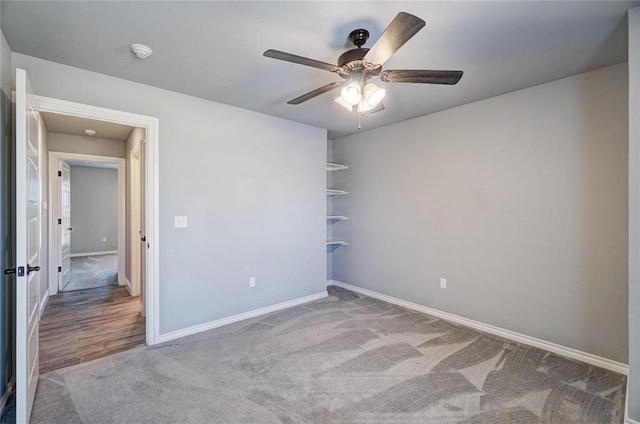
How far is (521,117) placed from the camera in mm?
2863

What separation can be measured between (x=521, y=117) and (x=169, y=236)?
3685mm

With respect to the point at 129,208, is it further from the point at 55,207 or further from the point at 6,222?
the point at 6,222

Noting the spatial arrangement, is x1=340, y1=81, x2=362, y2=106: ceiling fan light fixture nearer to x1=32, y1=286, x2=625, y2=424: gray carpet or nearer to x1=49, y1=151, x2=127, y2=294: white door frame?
x1=32, y1=286, x2=625, y2=424: gray carpet

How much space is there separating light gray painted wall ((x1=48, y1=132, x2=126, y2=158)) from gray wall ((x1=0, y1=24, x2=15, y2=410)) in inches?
107

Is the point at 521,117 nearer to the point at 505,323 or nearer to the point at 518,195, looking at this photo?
the point at 518,195

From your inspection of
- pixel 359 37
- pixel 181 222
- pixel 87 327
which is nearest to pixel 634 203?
pixel 359 37

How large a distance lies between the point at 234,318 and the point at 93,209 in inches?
279

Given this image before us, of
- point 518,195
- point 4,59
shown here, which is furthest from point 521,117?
point 4,59

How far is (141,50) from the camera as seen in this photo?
2.12m

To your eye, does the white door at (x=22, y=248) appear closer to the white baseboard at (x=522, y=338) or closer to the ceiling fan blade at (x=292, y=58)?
the ceiling fan blade at (x=292, y=58)

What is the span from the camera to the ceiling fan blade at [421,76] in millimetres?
1791

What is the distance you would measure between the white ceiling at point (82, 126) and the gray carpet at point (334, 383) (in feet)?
9.27

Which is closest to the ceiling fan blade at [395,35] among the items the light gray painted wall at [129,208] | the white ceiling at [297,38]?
the white ceiling at [297,38]

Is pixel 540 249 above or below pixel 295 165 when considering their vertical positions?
below
